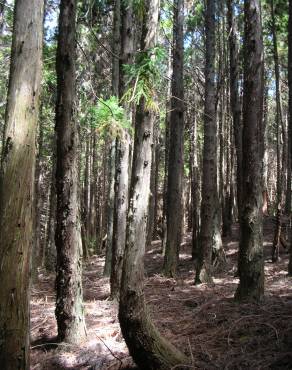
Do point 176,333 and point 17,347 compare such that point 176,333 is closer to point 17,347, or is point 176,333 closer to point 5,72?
point 17,347

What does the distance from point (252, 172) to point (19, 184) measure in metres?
4.35

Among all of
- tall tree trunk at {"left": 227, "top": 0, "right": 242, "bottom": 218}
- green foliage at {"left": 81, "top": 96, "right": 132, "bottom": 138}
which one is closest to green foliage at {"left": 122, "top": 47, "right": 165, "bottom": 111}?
green foliage at {"left": 81, "top": 96, "right": 132, "bottom": 138}

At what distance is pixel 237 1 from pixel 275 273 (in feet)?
38.9

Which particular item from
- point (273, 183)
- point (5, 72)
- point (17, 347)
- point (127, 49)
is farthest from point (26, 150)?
point (273, 183)

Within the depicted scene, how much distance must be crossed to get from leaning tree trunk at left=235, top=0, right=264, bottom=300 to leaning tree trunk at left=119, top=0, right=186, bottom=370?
2.37 m

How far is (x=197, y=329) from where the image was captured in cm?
653

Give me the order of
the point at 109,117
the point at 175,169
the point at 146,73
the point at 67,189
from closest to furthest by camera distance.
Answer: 1. the point at 146,73
2. the point at 109,117
3. the point at 67,189
4. the point at 175,169

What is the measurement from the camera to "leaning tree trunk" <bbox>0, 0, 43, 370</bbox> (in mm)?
3930

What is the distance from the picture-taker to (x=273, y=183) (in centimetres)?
4503

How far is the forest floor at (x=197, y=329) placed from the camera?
17.7 ft

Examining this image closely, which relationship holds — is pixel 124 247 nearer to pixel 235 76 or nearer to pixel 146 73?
pixel 146 73

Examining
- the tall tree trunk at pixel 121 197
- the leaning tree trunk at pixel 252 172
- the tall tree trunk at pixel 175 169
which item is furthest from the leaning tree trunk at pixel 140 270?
→ the tall tree trunk at pixel 175 169

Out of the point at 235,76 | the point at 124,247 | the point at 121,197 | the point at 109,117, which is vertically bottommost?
the point at 124,247

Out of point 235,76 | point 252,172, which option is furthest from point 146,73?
point 235,76
